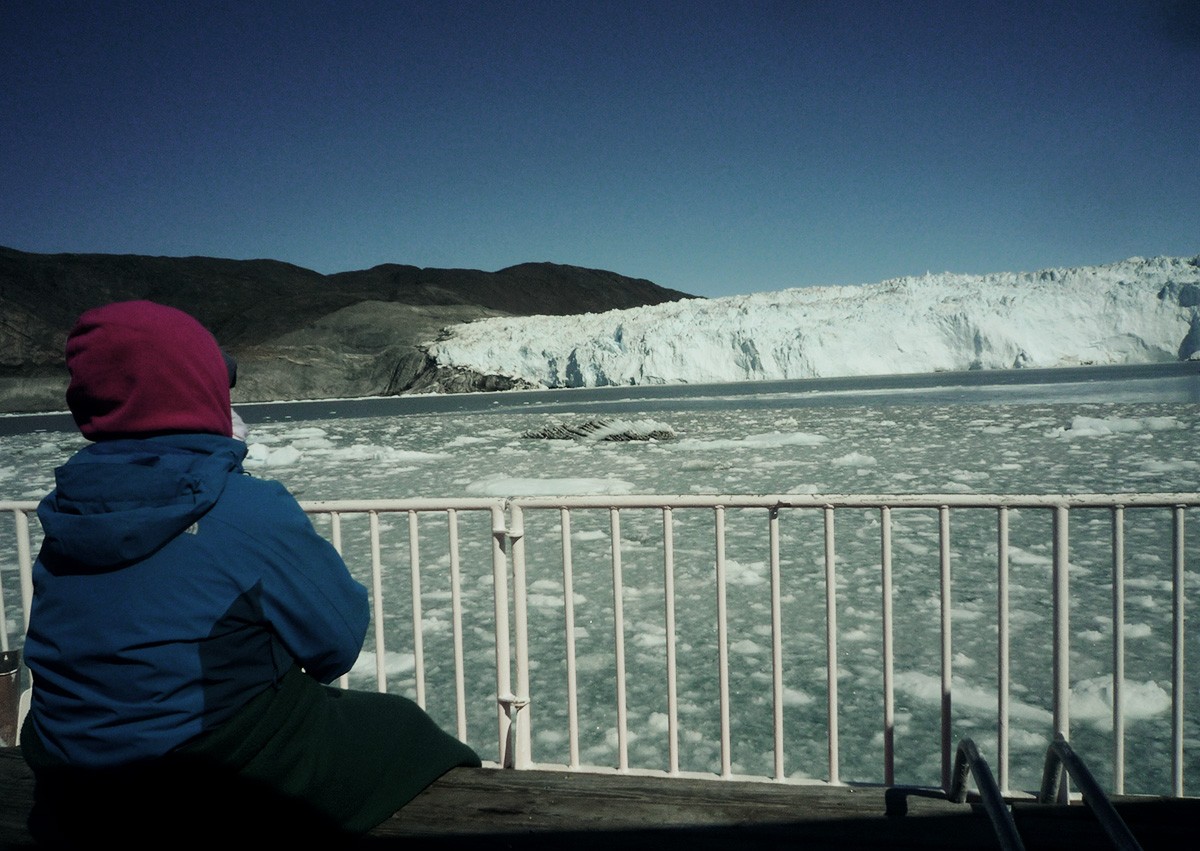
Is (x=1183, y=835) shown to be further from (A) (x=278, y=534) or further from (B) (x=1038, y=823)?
(A) (x=278, y=534)

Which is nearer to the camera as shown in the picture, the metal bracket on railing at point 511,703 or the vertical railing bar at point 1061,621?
the vertical railing bar at point 1061,621

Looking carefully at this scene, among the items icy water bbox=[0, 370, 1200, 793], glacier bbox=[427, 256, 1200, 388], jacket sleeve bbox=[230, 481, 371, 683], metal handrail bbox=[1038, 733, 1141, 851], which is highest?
glacier bbox=[427, 256, 1200, 388]

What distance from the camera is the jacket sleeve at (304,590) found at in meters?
1.22

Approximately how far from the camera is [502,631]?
2373mm

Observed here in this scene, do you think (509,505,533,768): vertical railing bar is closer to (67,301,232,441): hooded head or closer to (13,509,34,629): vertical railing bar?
(67,301,232,441): hooded head

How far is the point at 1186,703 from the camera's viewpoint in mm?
3188

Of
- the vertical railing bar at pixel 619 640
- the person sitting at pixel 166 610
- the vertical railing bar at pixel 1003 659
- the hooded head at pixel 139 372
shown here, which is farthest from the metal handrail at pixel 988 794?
the hooded head at pixel 139 372

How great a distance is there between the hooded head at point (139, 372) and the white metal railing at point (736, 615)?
1.09 m

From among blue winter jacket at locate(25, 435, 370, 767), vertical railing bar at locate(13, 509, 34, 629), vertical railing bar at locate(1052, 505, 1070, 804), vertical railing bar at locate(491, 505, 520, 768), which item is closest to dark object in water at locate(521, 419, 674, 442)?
vertical railing bar at locate(13, 509, 34, 629)

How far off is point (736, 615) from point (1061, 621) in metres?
2.36

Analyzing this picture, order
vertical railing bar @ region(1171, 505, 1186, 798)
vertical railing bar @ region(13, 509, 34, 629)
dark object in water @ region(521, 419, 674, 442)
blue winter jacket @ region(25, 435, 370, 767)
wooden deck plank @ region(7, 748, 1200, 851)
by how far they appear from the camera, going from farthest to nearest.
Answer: dark object in water @ region(521, 419, 674, 442), vertical railing bar @ region(13, 509, 34, 629), vertical railing bar @ region(1171, 505, 1186, 798), wooden deck plank @ region(7, 748, 1200, 851), blue winter jacket @ region(25, 435, 370, 767)

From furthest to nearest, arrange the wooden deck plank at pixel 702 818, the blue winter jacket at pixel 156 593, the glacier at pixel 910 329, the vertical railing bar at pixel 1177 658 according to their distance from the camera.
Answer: the glacier at pixel 910 329 → the vertical railing bar at pixel 1177 658 → the wooden deck plank at pixel 702 818 → the blue winter jacket at pixel 156 593

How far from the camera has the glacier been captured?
4203cm

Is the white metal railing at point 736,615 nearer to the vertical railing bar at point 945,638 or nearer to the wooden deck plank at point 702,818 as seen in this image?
the vertical railing bar at point 945,638
